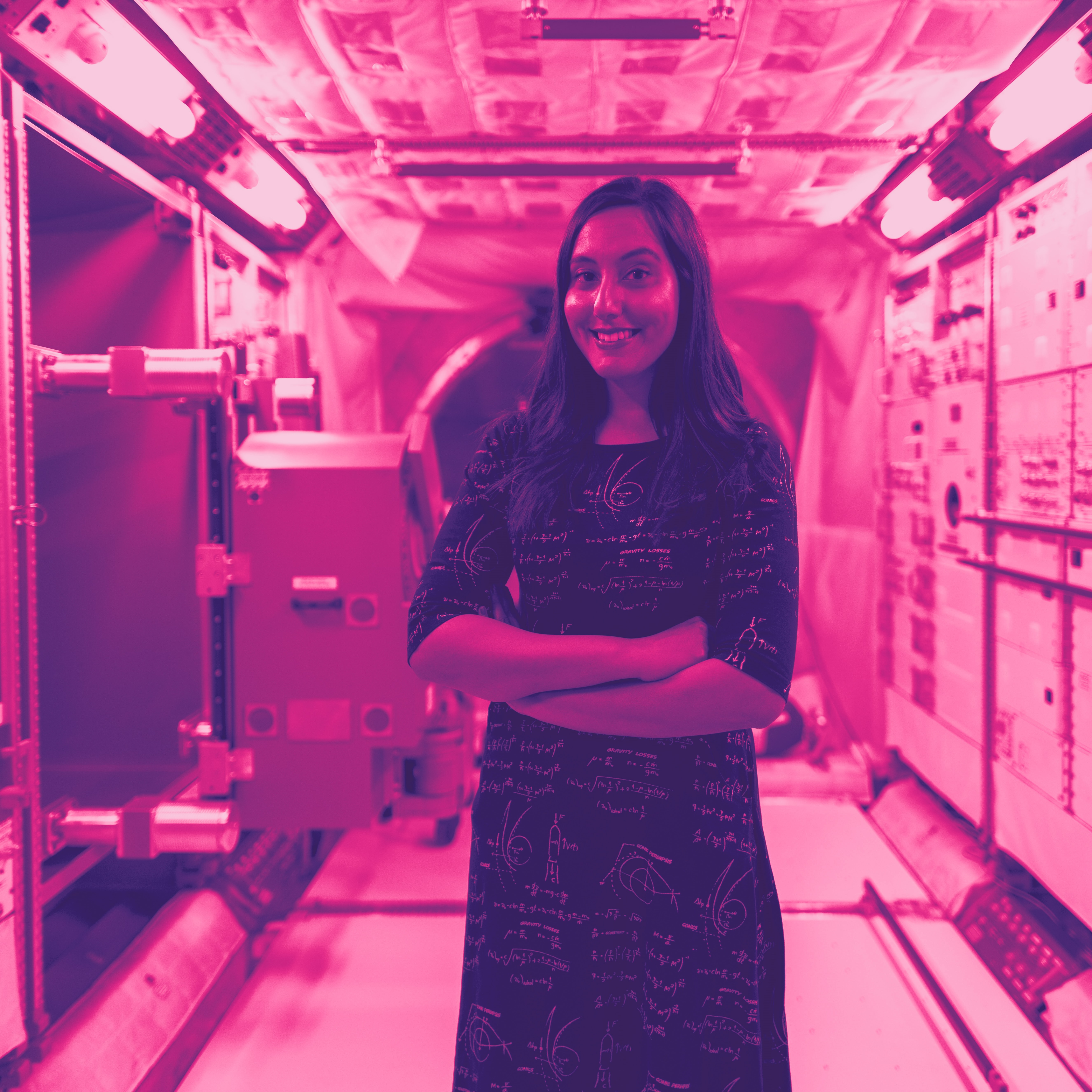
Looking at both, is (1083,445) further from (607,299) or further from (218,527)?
(218,527)

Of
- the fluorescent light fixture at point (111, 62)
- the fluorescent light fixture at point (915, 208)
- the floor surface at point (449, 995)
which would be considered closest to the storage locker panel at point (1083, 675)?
the floor surface at point (449, 995)

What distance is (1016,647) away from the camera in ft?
9.61

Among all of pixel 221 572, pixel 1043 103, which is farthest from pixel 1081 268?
pixel 221 572

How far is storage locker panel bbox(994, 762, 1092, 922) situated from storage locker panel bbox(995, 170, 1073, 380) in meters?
1.37

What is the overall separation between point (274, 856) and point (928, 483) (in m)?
3.11

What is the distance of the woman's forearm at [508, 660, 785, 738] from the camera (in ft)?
3.56

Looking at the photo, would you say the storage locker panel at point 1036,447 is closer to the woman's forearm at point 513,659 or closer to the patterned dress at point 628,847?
the patterned dress at point 628,847

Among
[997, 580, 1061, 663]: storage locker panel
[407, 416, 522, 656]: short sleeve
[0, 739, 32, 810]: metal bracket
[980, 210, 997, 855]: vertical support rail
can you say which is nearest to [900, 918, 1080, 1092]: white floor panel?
[980, 210, 997, 855]: vertical support rail

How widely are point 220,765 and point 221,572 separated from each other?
60 centimetres

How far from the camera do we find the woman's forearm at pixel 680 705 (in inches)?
42.7

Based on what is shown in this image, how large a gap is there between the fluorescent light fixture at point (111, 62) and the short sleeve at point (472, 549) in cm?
173

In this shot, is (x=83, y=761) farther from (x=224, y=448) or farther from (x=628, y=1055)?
(x=628, y=1055)

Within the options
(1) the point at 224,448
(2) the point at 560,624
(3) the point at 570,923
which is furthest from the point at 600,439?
(1) the point at 224,448

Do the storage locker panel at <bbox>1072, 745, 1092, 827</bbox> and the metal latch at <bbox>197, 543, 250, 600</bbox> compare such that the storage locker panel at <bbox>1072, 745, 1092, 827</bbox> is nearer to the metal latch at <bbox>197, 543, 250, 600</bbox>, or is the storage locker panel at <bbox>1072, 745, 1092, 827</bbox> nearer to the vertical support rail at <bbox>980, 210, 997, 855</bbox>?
the vertical support rail at <bbox>980, 210, 997, 855</bbox>
